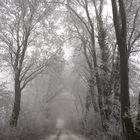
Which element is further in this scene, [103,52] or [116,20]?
[103,52]

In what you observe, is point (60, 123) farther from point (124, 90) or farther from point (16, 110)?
point (124, 90)

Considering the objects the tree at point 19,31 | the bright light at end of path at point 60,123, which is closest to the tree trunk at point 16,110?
the tree at point 19,31

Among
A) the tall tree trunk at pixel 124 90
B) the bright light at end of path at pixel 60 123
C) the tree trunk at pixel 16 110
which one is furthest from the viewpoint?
the bright light at end of path at pixel 60 123

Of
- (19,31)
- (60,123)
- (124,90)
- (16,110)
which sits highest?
(19,31)

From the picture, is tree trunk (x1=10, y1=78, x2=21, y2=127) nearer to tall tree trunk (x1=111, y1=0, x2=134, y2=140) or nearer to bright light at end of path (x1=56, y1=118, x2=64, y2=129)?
tall tree trunk (x1=111, y1=0, x2=134, y2=140)

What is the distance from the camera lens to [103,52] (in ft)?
41.7

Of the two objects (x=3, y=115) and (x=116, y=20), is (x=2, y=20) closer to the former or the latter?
(x=3, y=115)

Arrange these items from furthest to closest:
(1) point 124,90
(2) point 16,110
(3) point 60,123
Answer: (3) point 60,123
(2) point 16,110
(1) point 124,90

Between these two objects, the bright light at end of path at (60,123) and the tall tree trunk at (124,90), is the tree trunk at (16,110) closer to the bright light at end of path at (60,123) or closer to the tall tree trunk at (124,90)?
the tall tree trunk at (124,90)

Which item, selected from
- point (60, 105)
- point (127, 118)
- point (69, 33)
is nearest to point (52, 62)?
point (69, 33)

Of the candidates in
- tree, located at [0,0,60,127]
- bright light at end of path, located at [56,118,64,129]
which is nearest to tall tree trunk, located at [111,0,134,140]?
tree, located at [0,0,60,127]

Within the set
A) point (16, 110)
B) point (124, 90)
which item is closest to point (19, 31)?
point (16, 110)

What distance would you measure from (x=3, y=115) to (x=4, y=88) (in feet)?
6.38

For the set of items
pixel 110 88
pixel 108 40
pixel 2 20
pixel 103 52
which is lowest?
pixel 110 88
